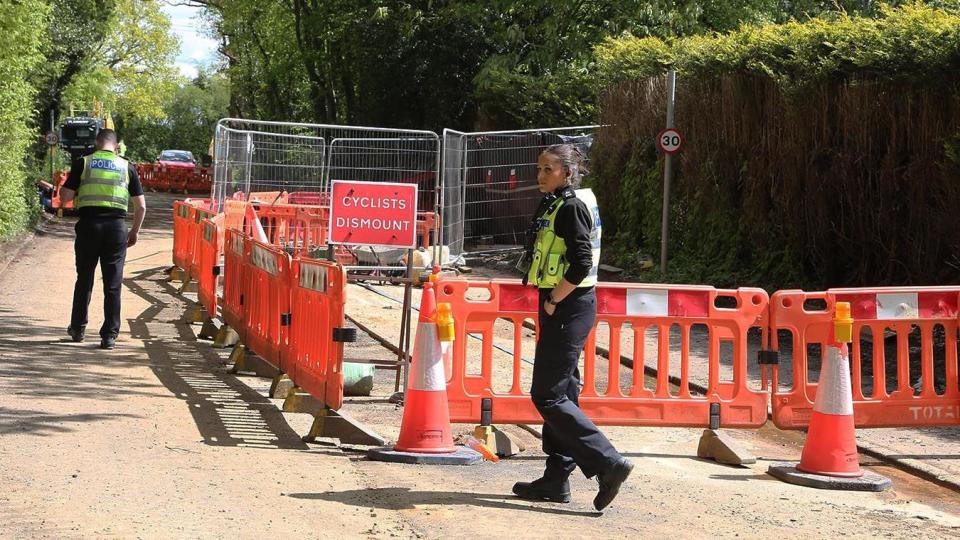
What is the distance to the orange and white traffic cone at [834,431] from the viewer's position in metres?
7.95

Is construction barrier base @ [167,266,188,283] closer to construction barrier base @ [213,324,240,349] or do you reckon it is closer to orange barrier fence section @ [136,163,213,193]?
construction barrier base @ [213,324,240,349]

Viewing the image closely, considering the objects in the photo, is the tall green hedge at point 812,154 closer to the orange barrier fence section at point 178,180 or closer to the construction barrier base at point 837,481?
the construction barrier base at point 837,481

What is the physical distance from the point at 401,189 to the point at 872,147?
5019 mm

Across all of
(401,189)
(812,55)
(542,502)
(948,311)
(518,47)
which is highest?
(518,47)

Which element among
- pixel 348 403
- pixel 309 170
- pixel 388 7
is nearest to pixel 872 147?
pixel 348 403

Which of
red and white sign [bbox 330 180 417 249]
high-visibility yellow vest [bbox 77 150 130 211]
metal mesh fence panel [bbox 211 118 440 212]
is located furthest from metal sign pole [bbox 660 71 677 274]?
high-visibility yellow vest [bbox 77 150 130 211]

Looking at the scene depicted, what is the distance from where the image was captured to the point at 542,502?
7137 mm

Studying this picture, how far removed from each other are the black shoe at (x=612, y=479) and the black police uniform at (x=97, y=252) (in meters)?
6.67

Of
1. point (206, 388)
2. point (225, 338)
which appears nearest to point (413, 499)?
point (206, 388)

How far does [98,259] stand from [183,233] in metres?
7.01

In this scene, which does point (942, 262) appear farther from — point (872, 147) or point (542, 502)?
point (542, 502)

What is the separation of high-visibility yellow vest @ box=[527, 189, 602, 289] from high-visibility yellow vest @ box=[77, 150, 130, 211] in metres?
6.44

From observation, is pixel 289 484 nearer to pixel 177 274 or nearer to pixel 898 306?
pixel 898 306

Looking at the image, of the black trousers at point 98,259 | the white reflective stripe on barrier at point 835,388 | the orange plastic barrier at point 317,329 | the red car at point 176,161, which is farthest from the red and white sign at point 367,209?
the red car at point 176,161
